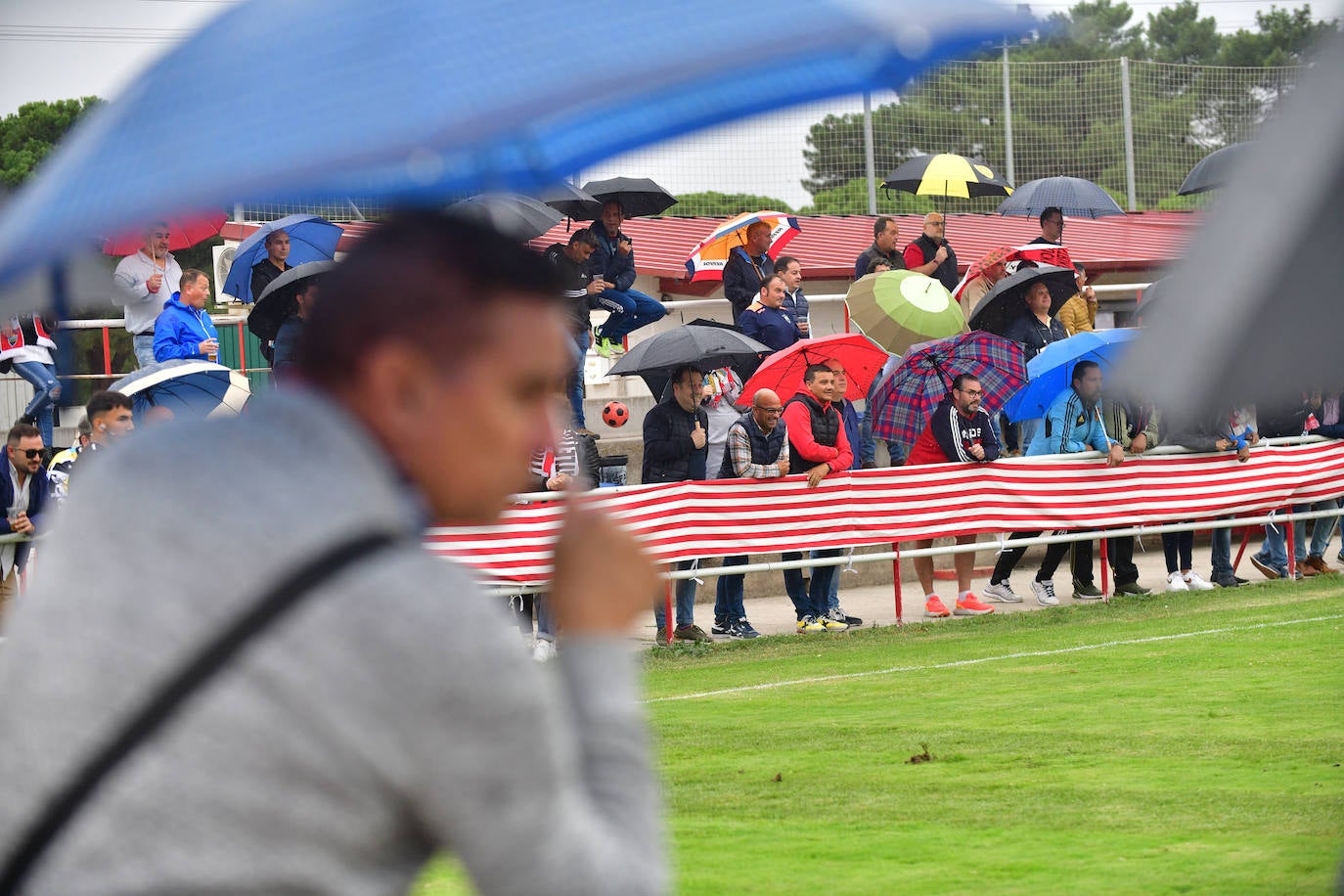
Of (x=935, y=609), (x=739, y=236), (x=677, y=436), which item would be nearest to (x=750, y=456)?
(x=677, y=436)

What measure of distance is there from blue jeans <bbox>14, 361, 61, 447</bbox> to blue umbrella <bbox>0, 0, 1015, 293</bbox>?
54.5ft

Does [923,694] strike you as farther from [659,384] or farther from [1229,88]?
[1229,88]

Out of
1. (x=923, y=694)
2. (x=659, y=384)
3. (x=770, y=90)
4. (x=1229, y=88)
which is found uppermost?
(x=1229, y=88)

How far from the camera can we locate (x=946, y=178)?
2458 centimetres

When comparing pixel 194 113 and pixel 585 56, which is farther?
pixel 194 113

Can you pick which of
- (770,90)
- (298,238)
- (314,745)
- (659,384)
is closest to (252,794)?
(314,745)

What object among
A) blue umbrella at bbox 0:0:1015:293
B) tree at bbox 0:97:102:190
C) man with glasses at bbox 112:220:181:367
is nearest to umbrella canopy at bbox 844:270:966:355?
man with glasses at bbox 112:220:181:367

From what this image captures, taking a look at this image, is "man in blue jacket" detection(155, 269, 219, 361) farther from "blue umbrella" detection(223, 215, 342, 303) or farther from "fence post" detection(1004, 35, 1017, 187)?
"fence post" detection(1004, 35, 1017, 187)

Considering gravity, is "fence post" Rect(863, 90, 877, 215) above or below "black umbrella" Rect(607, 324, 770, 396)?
above

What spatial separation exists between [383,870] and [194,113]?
98 centimetres

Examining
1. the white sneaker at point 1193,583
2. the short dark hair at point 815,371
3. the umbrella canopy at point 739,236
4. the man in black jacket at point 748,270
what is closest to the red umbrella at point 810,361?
the short dark hair at point 815,371

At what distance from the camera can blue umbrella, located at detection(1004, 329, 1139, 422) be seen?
54.4 ft

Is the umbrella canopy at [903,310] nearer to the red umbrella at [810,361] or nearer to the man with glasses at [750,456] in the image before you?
the red umbrella at [810,361]

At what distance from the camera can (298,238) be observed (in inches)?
617
